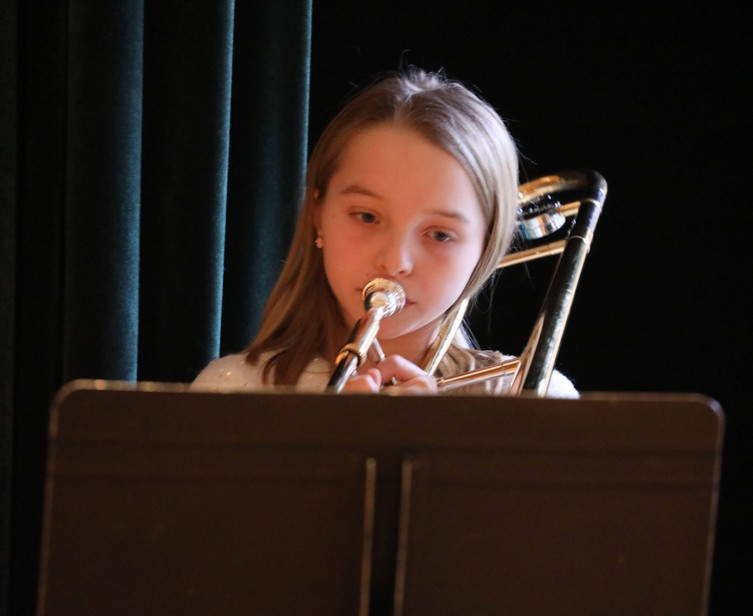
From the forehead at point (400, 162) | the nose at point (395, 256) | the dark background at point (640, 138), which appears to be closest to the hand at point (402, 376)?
the nose at point (395, 256)

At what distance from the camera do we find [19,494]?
4.28 feet

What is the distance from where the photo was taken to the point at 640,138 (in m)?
1.55

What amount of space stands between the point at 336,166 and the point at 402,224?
159 millimetres

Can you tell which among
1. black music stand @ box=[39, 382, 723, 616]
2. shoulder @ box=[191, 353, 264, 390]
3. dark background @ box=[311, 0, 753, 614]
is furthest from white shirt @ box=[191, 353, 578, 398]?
black music stand @ box=[39, 382, 723, 616]

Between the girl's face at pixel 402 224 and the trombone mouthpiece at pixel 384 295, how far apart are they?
14 mm

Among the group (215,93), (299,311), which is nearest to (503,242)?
(299,311)

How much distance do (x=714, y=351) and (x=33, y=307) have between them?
1.16 metres

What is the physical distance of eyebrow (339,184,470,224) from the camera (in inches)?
41.4

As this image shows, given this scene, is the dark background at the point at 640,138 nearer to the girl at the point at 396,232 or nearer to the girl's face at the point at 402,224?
the girl at the point at 396,232

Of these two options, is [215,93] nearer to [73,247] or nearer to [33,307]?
[73,247]

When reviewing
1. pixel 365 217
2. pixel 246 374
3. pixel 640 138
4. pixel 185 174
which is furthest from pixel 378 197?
pixel 640 138

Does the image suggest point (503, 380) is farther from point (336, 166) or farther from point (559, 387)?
point (336, 166)

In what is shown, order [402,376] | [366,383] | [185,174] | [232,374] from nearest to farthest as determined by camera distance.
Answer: [366,383] < [402,376] < [232,374] < [185,174]

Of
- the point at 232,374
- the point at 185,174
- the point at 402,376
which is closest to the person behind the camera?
the point at 402,376
